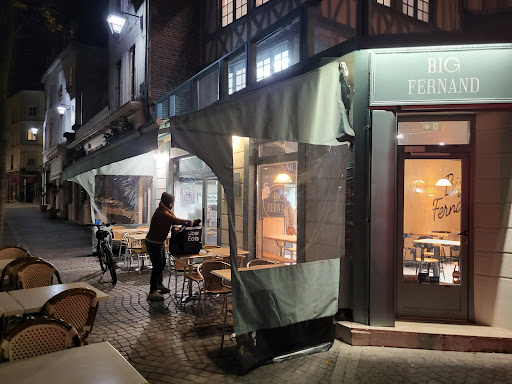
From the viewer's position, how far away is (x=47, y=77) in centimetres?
3155

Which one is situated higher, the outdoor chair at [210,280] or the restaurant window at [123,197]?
the restaurant window at [123,197]

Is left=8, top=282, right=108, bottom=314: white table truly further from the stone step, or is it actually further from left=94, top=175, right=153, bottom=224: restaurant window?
left=94, top=175, right=153, bottom=224: restaurant window

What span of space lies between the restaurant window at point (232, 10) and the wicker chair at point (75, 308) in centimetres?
996

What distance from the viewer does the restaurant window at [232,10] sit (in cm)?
1160

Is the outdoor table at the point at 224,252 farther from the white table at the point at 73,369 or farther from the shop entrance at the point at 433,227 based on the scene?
the white table at the point at 73,369

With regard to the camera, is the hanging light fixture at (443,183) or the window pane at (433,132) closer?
the window pane at (433,132)

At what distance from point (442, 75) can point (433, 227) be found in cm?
220

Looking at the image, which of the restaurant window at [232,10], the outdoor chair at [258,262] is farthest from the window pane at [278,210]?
the restaurant window at [232,10]

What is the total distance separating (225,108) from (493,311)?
461cm

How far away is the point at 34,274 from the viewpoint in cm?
522

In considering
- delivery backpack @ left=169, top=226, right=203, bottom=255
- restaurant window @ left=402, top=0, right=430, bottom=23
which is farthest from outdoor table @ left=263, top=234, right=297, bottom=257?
restaurant window @ left=402, top=0, right=430, bottom=23

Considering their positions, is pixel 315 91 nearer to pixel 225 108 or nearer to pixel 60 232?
pixel 225 108

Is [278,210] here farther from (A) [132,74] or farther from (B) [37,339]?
(A) [132,74]

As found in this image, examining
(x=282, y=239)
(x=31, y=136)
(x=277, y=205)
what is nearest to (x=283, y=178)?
(x=277, y=205)
